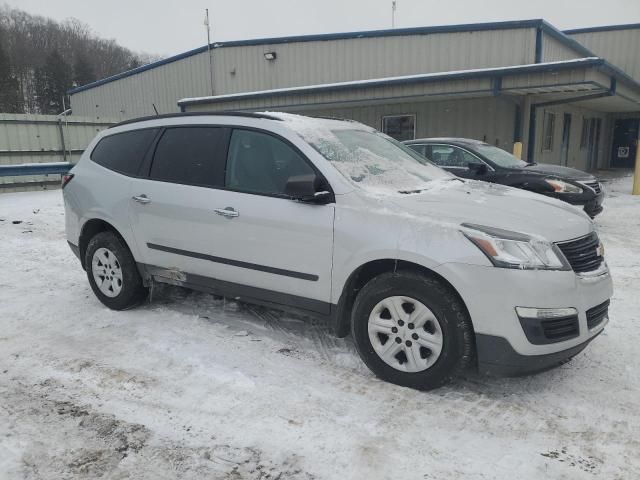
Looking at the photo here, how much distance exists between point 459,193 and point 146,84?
75.0 ft

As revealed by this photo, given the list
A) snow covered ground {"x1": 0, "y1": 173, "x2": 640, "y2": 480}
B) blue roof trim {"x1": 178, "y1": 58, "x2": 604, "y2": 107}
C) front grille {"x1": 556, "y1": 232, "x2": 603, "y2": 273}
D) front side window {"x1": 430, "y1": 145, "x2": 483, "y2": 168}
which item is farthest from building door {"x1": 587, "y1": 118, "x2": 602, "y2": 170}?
front grille {"x1": 556, "y1": 232, "x2": 603, "y2": 273}

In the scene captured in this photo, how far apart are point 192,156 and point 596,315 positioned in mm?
3138

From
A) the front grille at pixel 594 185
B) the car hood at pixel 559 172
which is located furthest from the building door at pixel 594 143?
the front grille at pixel 594 185

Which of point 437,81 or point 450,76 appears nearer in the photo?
point 450,76

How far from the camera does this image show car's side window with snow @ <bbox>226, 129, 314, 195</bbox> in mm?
3545

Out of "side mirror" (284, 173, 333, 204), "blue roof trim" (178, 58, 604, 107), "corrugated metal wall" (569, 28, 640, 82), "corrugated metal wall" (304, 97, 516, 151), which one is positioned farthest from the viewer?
"corrugated metal wall" (569, 28, 640, 82)

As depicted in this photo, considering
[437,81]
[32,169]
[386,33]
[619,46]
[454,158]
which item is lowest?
[32,169]

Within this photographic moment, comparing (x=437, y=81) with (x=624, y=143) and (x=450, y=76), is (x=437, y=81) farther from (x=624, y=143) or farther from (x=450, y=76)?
(x=624, y=143)

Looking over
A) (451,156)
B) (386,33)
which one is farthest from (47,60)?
(451,156)

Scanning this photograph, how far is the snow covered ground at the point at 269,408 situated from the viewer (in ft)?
8.13

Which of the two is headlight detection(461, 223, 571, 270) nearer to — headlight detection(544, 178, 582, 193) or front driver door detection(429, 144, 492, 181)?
headlight detection(544, 178, 582, 193)

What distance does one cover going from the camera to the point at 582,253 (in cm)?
306

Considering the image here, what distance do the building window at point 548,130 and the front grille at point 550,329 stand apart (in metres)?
15.1

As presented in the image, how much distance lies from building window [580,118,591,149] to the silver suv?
19.2 metres
